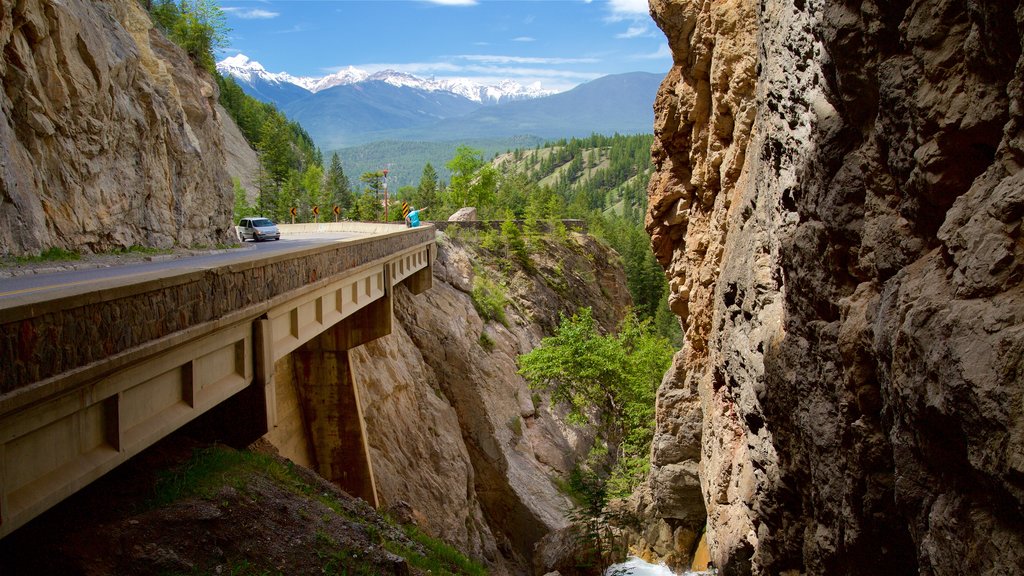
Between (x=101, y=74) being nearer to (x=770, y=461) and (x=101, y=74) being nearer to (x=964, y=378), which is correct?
(x=770, y=461)

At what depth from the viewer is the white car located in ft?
103

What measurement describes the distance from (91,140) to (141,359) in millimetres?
15046

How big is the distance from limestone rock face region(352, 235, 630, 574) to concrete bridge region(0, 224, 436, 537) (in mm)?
6635

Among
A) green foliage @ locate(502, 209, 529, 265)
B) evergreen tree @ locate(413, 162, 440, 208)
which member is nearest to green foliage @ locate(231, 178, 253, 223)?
green foliage @ locate(502, 209, 529, 265)

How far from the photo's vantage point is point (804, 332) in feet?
23.7

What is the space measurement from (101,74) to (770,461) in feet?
63.1

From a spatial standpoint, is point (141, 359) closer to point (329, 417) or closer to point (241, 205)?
point (329, 417)

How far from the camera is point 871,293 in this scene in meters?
5.95

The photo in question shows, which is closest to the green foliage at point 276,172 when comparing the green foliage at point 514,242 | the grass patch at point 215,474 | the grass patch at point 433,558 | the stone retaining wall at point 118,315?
the green foliage at point 514,242

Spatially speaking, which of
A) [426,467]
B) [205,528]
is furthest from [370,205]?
[205,528]

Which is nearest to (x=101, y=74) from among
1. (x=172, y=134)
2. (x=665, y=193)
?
(x=172, y=134)

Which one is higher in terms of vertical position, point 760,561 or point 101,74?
point 101,74

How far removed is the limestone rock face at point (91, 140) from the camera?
15.1 metres

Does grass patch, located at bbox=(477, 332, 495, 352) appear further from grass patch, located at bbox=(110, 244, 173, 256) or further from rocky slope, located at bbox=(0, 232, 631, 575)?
grass patch, located at bbox=(110, 244, 173, 256)
